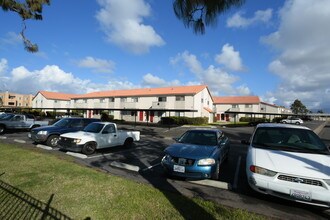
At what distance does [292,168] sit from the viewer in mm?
4637

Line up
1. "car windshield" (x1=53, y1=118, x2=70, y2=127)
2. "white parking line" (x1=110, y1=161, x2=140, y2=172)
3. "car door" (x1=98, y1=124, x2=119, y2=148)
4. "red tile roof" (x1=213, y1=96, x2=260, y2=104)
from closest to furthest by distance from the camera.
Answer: "white parking line" (x1=110, y1=161, x2=140, y2=172) < "car door" (x1=98, y1=124, x2=119, y2=148) < "car windshield" (x1=53, y1=118, x2=70, y2=127) < "red tile roof" (x1=213, y1=96, x2=260, y2=104)

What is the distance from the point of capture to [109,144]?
10977 millimetres

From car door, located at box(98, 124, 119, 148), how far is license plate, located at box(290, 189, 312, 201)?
823 centimetres

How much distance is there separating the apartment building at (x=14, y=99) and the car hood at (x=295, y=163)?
122 meters

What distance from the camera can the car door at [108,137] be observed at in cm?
1054

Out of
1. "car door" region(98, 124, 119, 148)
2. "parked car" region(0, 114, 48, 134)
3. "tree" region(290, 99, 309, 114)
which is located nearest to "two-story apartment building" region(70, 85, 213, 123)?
"parked car" region(0, 114, 48, 134)

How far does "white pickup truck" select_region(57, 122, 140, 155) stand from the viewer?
9.77m

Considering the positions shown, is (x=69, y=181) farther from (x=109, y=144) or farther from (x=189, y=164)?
(x=109, y=144)

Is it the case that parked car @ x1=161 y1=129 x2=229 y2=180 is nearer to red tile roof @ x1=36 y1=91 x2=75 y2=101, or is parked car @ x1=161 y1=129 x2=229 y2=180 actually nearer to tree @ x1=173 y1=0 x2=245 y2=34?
tree @ x1=173 y1=0 x2=245 y2=34

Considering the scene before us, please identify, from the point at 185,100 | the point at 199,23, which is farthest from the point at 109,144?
the point at 185,100

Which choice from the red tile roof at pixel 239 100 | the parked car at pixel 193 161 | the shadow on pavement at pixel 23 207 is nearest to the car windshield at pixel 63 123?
the shadow on pavement at pixel 23 207

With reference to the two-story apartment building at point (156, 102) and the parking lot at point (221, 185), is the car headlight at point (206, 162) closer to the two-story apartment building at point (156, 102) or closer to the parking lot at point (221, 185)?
the parking lot at point (221, 185)

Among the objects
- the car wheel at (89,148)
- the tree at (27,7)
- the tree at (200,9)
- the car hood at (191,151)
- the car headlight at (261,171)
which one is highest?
the tree at (27,7)

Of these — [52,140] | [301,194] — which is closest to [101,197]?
[301,194]
